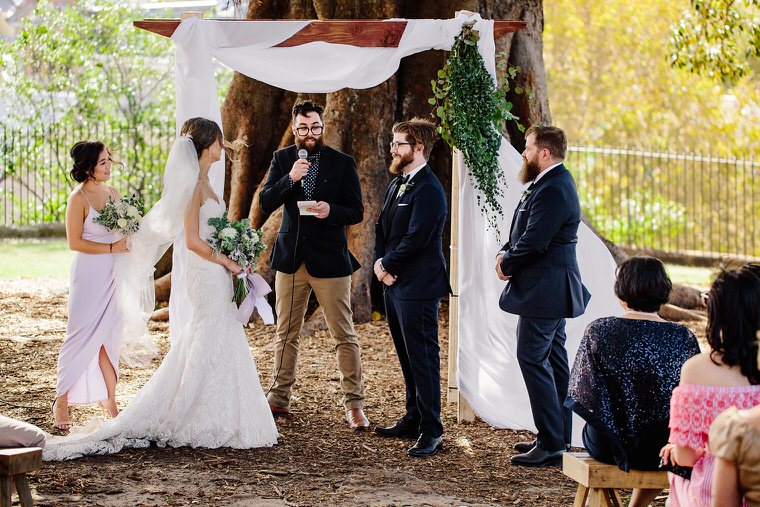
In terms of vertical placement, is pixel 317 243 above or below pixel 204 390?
above

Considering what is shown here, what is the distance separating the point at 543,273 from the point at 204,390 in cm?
203

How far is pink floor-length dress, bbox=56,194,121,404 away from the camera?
598cm

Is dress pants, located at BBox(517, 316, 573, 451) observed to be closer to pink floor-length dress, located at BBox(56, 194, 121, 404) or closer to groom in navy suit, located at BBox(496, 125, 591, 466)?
groom in navy suit, located at BBox(496, 125, 591, 466)

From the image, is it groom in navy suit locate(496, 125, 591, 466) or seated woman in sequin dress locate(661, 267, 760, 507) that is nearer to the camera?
seated woman in sequin dress locate(661, 267, 760, 507)

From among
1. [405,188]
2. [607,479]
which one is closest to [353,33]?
[405,188]

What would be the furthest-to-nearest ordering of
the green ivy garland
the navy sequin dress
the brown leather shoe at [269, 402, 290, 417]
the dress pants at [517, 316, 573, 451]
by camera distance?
1. the brown leather shoe at [269, 402, 290, 417]
2. the green ivy garland
3. the dress pants at [517, 316, 573, 451]
4. the navy sequin dress

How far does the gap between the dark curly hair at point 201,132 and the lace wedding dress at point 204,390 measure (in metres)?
0.34

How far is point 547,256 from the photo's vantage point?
5520 mm

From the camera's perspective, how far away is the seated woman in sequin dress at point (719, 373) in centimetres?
334

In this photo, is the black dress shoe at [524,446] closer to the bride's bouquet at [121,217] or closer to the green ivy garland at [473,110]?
the green ivy garland at [473,110]

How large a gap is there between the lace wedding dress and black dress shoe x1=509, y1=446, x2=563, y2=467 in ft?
4.66

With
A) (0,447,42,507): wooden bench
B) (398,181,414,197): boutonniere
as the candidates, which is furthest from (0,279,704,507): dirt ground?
(398,181,414,197): boutonniere

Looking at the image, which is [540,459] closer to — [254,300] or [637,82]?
[254,300]

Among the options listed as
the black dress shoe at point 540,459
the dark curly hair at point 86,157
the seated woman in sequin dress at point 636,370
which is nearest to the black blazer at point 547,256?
the black dress shoe at point 540,459
